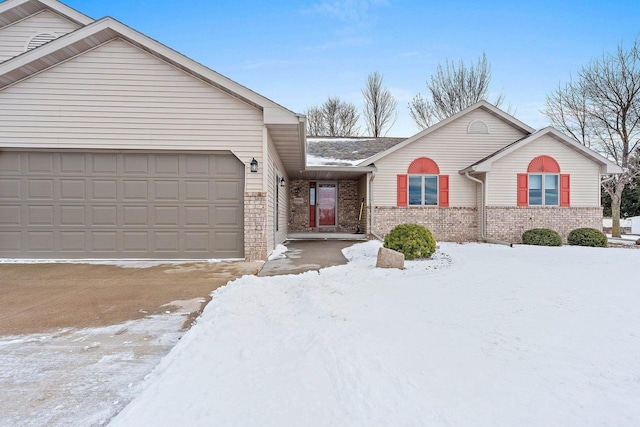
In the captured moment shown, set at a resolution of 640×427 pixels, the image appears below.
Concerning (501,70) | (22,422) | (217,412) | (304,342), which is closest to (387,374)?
(304,342)

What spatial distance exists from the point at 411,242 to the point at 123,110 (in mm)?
6902

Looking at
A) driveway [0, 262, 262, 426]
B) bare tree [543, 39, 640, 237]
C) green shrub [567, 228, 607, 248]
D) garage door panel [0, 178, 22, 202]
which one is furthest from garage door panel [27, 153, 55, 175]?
bare tree [543, 39, 640, 237]

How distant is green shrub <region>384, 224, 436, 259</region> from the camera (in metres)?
7.39

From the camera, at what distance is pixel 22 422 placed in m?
1.80

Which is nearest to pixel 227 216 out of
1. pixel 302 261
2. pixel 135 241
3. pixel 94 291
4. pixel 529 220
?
pixel 302 261

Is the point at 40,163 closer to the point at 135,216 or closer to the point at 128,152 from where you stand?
the point at 128,152

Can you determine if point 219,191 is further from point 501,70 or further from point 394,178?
point 501,70

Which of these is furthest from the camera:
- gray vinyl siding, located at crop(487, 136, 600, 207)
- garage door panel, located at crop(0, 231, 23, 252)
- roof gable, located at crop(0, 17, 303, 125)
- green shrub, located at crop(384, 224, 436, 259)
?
gray vinyl siding, located at crop(487, 136, 600, 207)

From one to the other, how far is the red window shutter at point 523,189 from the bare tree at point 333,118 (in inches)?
645

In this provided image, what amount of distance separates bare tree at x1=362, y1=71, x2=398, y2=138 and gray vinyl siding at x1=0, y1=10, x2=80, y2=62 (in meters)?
20.7

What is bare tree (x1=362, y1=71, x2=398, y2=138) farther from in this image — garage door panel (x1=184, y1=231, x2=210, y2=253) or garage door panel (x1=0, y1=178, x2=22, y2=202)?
garage door panel (x1=0, y1=178, x2=22, y2=202)

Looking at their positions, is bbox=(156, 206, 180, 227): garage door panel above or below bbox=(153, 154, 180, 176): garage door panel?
below

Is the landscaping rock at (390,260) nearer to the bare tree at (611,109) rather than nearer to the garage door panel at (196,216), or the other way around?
the garage door panel at (196,216)

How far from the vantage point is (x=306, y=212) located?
1491 cm
